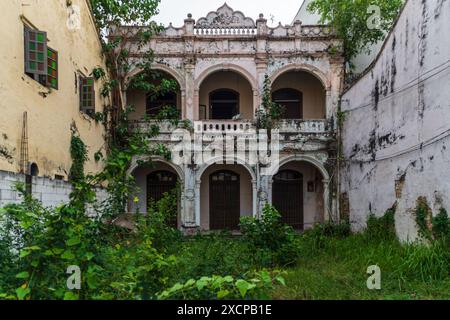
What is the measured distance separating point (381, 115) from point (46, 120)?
8245 millimetres

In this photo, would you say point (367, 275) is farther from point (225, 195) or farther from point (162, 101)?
point (162, 101)

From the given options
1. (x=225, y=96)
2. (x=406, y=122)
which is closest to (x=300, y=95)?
(x=225, y=96)

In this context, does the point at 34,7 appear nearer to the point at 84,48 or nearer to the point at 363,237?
the point at 84,48

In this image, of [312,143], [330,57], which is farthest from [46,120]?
[330,57]

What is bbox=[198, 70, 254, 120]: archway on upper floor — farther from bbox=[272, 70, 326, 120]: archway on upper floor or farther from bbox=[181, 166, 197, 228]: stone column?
bbox=[181, 166, 197, 228]: stone column

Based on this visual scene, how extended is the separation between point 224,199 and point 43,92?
29.7ft

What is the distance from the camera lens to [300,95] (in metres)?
15.7

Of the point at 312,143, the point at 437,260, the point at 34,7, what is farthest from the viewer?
the point at 312,143

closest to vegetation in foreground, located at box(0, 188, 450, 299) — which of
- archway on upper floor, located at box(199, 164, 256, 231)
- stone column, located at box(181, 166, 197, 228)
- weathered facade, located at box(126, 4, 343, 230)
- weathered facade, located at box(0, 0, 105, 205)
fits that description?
weathered facade, located at box(0, 0, 105, 205)

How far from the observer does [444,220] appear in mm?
7090

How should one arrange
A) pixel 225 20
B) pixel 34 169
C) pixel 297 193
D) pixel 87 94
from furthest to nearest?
pixel 297 193
pixel 225 20
pixel 87 94
pixel 34 169

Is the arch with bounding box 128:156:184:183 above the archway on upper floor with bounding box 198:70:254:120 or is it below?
below

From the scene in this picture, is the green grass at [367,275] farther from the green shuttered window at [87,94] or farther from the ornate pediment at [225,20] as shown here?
the ornate pediment at [225,20]

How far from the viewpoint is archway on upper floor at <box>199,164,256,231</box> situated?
1534cm
